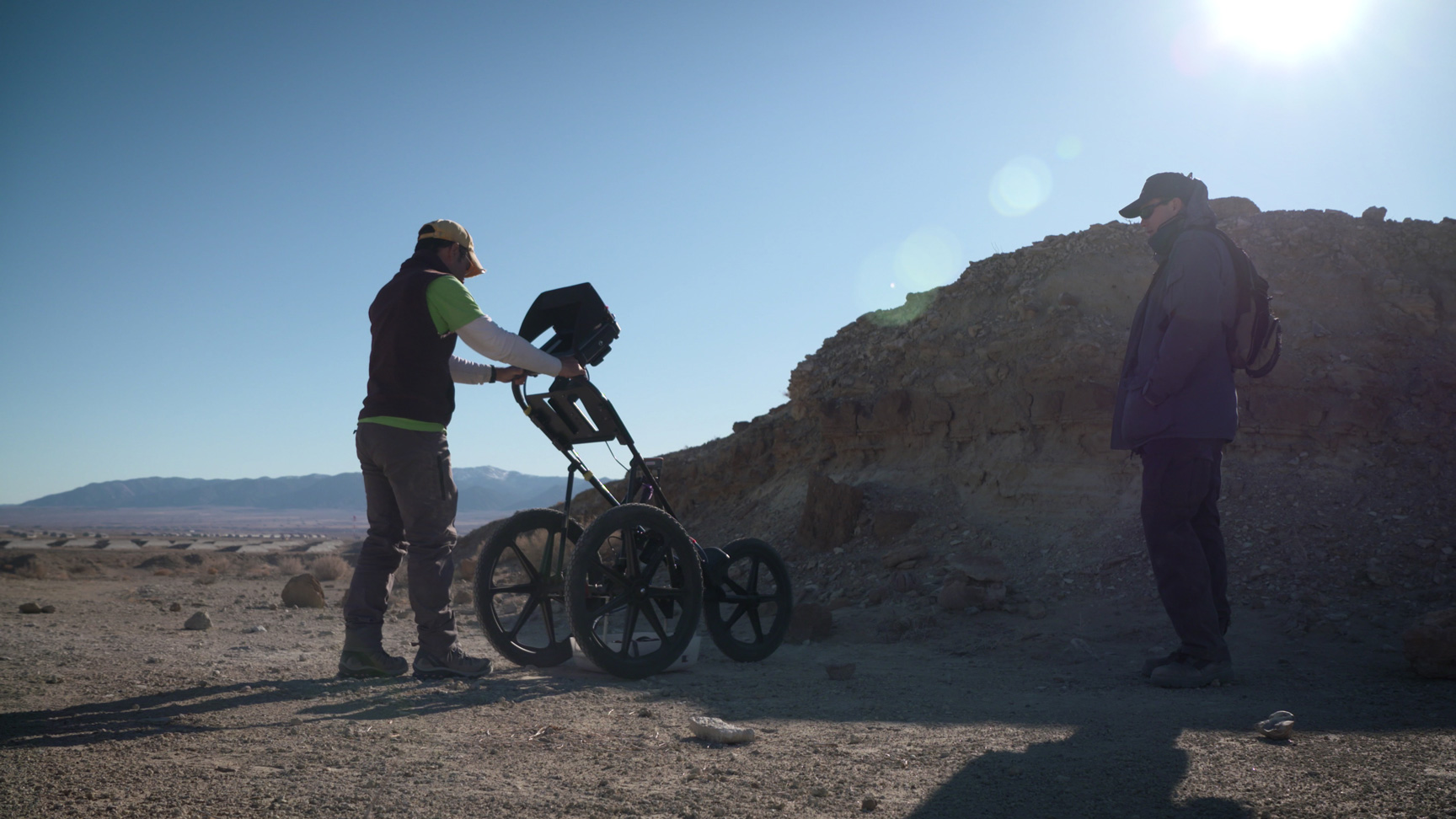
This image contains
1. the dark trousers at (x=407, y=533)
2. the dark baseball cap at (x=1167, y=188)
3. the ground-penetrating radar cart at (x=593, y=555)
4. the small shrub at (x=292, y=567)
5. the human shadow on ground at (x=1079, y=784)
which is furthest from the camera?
the small shrub at (x=292, y=567)

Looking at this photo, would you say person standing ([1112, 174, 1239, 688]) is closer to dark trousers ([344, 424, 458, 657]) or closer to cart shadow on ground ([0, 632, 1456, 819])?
cart shadow on ground ([0, 632, 1456, 819])

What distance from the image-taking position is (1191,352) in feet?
13.9

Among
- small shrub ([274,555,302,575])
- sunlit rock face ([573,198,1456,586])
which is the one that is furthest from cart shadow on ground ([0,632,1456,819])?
small shrub ([274,555,302,575])

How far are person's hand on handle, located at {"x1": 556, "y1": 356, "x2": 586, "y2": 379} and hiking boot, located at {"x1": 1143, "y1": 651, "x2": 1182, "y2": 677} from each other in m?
3.20

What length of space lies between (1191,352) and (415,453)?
3.80 m

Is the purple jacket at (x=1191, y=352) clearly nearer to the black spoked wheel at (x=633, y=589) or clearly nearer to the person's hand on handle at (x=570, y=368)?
the black spoked wheel at (x=633, y=589)

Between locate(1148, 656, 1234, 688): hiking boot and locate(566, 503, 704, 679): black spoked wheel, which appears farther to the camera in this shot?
locate(1148, 656, 1234, 688): hiking boot

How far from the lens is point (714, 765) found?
8.36ft

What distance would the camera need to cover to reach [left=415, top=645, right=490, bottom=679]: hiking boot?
13.0ft

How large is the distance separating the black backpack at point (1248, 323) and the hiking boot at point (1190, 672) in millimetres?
1512

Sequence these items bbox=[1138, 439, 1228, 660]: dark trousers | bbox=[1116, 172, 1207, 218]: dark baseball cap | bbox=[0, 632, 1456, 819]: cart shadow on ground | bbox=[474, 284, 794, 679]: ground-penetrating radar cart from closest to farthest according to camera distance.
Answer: bbox=[0, 632, 1456, 819]: cart shadow on ground
bbox=[474, 284, 794, 679]: ground-penetrating radar cart
bbox=[1138, 439, 1228, 660]: dark trousers
bbox=[1116, 172, 1207, 218]: dark baseball cap

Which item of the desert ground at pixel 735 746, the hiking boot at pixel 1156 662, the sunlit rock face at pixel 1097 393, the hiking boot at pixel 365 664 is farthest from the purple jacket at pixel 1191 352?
the hiking boot at pixel 365 664

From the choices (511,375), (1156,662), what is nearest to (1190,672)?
(1156,662)

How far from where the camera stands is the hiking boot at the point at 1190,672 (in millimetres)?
4059
